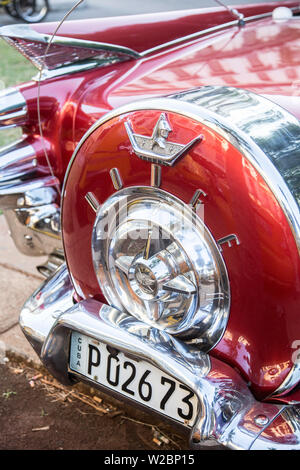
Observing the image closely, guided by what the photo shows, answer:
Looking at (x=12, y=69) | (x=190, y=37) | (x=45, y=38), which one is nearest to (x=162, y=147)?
(x=45, y=38)

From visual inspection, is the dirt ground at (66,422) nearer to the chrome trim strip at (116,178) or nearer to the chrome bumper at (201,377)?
the chrome bumper at (201,377)

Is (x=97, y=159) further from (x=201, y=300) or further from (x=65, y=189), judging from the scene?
(x=201, y=300)

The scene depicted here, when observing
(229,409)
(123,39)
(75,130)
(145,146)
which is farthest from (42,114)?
(229,409)

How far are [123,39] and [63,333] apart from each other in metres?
1.11

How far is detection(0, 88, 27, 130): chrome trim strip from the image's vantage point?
6.88 feet

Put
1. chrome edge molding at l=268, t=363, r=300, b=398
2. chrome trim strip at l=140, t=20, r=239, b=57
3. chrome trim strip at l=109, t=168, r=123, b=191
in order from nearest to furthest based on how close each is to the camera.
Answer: chrome edge molding at l=268, t=363, r=300, b=398 → chrome trim strip at l=109, t=168, r=123, b=191 → chrome trim strip at l=140, t=20, r=239, b=57

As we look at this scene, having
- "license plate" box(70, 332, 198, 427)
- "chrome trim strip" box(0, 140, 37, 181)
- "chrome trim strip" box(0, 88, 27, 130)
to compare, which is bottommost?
"license plate" box(70, 332, 198, 427)

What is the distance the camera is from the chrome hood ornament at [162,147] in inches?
54.9

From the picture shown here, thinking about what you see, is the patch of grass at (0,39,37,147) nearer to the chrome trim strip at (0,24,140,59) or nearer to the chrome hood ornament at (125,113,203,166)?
the chrome trim strip at (0,24,140,59)

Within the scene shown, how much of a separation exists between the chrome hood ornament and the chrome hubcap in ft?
0.32

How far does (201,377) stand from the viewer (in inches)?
56.7

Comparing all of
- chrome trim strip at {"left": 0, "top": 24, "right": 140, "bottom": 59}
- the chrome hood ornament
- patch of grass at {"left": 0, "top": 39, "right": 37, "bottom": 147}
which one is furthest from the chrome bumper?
patch of grass at {"left": 0, "top": 39, "right": 37, "bottom": 147}

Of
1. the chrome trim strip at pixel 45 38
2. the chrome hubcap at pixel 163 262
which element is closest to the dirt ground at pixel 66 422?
the chrome hubcap at pixel 163 262

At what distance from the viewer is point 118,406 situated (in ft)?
7.11
